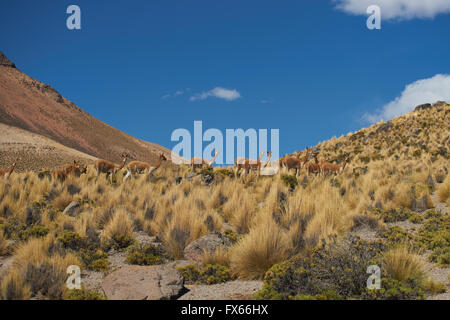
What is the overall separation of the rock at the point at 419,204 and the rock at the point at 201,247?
6410 millimetres

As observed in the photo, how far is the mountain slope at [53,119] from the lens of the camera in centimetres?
7969

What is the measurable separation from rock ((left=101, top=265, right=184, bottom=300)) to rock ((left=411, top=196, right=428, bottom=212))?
7.97 metres

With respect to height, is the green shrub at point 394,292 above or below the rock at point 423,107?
below

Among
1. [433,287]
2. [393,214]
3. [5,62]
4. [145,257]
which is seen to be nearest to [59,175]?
[145,257]

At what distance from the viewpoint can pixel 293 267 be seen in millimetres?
5285

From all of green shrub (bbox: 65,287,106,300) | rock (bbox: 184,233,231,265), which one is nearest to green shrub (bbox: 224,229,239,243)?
rock (bbox: 184,233,231,265)

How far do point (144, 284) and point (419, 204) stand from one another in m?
8.65

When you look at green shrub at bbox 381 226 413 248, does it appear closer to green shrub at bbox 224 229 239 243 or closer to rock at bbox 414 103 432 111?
green shrub at bbox 224 229 239 243

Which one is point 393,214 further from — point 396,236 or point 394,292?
point 394,292

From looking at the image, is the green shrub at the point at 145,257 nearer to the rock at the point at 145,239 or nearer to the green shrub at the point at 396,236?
the rock at the point at 145,239

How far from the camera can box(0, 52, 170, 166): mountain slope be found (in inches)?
3137

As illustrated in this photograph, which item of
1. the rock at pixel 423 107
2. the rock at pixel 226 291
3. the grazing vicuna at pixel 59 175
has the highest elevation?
the rock at pixel 423 107

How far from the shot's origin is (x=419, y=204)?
414 inches

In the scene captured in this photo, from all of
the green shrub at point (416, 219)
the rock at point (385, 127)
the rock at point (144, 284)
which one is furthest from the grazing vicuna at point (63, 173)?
the rock at point (385, 127)
